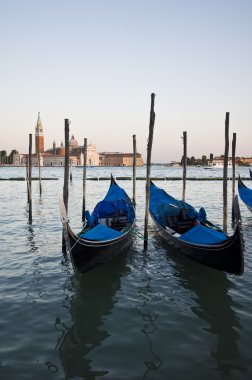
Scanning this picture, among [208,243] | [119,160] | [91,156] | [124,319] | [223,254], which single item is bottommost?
[124,319]

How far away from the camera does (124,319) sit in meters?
5.17

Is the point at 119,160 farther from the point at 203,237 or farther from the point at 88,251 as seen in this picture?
the point at 88,251

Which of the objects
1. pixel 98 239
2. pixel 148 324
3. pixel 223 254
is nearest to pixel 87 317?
pixel 148 324

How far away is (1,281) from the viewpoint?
262 inches

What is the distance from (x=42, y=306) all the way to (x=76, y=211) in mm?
11275

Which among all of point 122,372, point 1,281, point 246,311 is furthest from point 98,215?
point 122,372

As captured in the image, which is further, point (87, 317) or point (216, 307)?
point (216, 307)

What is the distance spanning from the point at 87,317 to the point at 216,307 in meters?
2.11

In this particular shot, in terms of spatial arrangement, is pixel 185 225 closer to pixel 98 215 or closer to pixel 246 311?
pixel 98 215

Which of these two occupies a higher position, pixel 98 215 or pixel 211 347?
pixel 98 215

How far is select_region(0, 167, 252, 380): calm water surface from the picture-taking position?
3945 millimetres

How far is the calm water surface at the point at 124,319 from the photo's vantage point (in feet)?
12.9

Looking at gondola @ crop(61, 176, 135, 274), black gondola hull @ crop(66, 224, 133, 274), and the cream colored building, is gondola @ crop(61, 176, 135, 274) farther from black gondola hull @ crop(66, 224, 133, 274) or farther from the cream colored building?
the cream colored building

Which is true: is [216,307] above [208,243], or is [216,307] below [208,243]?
below
